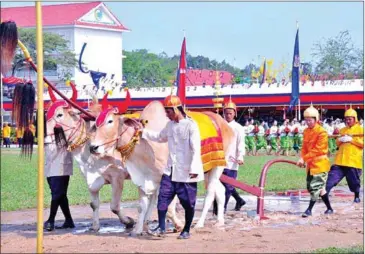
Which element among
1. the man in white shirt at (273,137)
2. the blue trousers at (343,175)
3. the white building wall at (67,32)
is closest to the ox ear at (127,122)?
the blue trousers at (343,175)

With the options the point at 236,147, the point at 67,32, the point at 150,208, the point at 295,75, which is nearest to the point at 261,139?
the point at 295,75

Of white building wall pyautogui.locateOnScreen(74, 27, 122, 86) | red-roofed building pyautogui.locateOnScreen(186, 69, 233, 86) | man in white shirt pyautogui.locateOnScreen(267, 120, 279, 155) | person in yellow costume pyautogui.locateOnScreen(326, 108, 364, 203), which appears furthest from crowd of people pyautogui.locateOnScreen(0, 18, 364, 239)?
white building wall pyautogui.locateOnScreen(74, 27, 122, 86)

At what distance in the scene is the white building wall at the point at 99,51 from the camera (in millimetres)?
60344

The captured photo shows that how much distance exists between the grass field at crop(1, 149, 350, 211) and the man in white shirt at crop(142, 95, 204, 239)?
3063mm

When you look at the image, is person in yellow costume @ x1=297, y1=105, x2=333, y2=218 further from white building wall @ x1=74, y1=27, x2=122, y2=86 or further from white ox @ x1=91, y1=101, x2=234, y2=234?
white building wall @ x1=74, y1=27, x2=122, y2=86

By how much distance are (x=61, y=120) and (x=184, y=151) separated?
7.35 ft

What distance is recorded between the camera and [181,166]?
11180 millimetres

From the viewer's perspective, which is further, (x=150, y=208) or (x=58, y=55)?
(x=58, y=55)

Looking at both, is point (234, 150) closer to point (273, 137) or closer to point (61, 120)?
point (61, 120)

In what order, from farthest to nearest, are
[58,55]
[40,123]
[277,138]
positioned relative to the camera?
[58,55]
[277,138]
[40,123]

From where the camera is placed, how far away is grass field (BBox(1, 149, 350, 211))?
16.6 metres

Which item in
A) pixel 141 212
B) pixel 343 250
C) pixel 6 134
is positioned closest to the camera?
pixel 343 250

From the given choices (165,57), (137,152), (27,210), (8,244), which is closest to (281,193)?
(27,210)

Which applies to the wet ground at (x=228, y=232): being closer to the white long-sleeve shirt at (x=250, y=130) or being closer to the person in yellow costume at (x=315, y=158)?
the person in yellow costume at (x=315, y=158)
